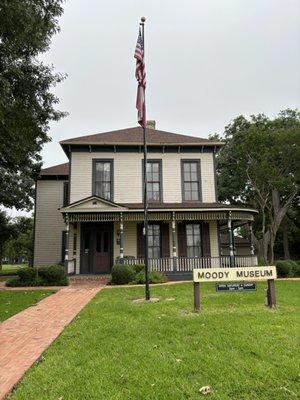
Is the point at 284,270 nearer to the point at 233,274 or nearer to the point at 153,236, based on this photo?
the point at 153,236

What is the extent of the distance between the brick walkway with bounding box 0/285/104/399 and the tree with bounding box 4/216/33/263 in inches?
573

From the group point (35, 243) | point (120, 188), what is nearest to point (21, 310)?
point (120, 188)

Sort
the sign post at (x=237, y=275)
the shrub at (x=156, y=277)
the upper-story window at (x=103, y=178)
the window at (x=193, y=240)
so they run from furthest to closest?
the upper-story window at (x=103, y=178)
the window at (x=193, y=240)
the shrub at (x=156, y=277)
the sign post at (x=237, y=275)

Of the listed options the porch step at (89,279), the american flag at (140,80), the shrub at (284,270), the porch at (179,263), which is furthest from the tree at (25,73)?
the shrub at (284,270)

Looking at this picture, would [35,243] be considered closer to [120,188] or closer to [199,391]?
[120,188]

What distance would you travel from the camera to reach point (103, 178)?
19.5m

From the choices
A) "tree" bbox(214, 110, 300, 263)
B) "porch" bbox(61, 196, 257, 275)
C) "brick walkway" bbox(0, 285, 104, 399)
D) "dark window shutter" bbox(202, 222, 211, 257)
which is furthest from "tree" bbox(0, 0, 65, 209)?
"tree" bbox(214, 110, 300, 263)

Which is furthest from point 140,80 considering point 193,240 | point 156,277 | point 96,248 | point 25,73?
point 193,240

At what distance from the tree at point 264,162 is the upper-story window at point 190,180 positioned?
6081 millimetres

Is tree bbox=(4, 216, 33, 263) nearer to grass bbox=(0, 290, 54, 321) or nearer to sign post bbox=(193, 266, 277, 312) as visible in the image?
grass bbox=(0, 290, 54, 321)

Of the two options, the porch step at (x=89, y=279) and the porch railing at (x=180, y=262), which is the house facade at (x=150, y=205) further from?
the porch step at (x=89, y=279)

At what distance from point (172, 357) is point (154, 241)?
46.5 ft

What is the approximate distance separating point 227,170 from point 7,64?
21640 millimetres

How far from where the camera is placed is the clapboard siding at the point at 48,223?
72.8 feet
